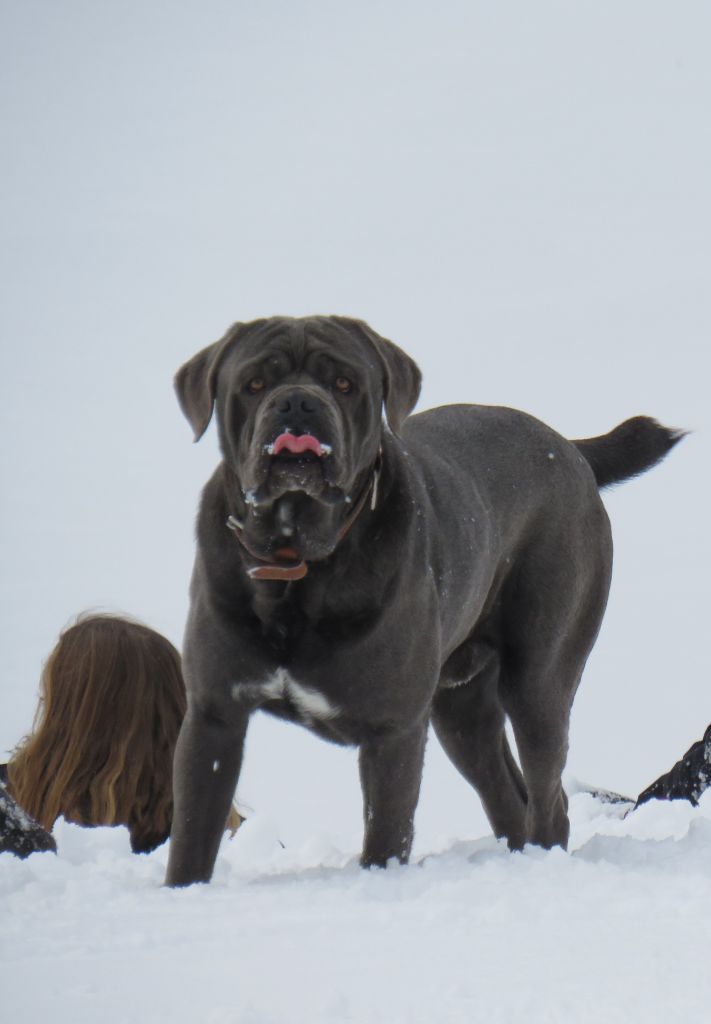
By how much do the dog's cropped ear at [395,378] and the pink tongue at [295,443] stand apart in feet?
1.42

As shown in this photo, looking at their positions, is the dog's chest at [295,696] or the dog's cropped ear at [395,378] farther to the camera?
the dog's cropped ear at [395,378]

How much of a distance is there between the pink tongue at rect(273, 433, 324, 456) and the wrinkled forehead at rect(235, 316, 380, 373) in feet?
1.01

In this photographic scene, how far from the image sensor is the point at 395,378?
367 centimetres

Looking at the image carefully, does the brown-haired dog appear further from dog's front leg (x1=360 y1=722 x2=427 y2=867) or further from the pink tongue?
the pink tongue

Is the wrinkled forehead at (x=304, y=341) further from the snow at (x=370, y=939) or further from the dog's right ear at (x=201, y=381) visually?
the snow at (x=370, y=939)

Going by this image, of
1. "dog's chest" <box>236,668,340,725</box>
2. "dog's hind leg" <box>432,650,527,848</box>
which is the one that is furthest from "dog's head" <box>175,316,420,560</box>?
"dog's hind leg" <box>432,650,527,848</box>

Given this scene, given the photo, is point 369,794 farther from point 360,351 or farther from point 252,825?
point 360,351

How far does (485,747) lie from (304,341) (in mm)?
1750

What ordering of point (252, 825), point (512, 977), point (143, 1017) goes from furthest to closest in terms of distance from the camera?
point (252, 825) < point (512, 977) < point (143, 1017)

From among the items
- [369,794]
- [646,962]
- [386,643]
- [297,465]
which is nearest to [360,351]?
[297,465]

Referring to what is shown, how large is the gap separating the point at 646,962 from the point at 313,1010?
0.57 meters

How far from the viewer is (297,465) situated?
3.30 m

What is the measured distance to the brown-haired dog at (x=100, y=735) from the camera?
13.4 ft

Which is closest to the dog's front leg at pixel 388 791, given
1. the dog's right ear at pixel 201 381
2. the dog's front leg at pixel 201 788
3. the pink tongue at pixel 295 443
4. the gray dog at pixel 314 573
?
the gray dog at pixel 314 573
